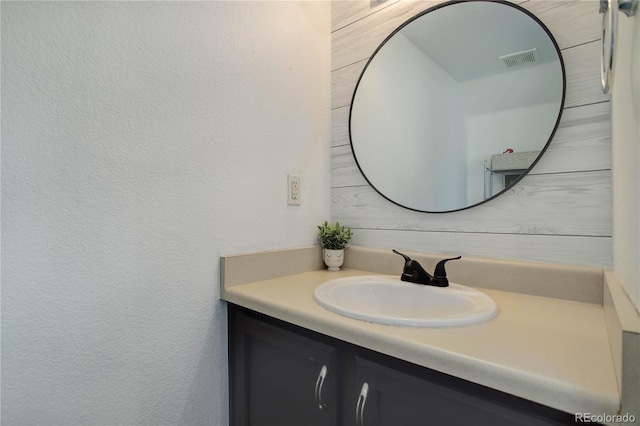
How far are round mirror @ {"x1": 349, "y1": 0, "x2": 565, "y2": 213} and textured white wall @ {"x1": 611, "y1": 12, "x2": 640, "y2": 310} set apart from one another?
0.26 metres

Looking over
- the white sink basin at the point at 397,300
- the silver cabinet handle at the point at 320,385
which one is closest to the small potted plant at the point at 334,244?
the white sink basin at the point at 397,300

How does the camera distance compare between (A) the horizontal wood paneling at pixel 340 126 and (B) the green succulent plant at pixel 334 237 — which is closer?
(B) the green succulent plant at pixel 334 237

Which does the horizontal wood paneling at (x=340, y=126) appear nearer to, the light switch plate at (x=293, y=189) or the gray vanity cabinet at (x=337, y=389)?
the light switch plate at (x=293, y=189)

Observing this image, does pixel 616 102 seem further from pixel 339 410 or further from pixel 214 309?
pixel 214 309

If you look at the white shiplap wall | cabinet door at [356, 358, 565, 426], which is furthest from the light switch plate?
cabinet door at [356, 358, 565, 426]

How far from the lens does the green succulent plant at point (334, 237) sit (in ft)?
4.27

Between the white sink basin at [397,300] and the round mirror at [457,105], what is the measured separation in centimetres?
32

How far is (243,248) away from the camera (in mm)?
1090

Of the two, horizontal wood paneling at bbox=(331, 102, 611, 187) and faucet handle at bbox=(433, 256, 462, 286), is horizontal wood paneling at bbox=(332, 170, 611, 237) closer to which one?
horizontal wood paneling at bbox=(331, 102, 611, 187)

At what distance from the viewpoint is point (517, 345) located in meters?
0.58

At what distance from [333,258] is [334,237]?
0.09 metres

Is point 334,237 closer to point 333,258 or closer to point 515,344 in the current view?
point 333,258

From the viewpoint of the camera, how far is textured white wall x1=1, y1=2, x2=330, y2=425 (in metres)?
0.69
